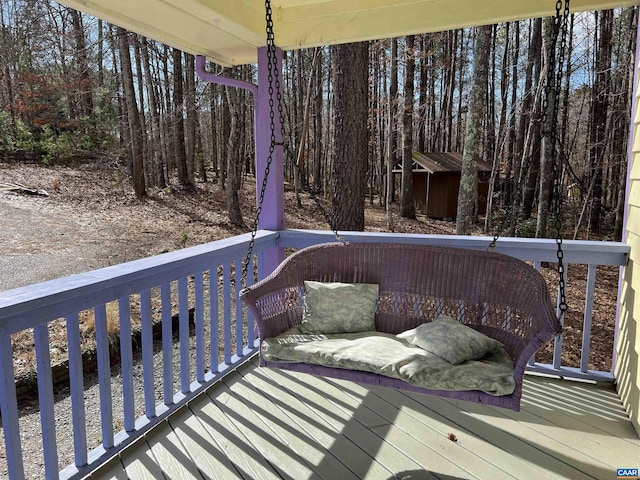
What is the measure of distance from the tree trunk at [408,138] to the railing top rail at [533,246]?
8739 mm

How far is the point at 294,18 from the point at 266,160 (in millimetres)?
948

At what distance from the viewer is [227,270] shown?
2.63 m

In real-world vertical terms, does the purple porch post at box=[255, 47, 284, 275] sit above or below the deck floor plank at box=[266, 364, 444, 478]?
above

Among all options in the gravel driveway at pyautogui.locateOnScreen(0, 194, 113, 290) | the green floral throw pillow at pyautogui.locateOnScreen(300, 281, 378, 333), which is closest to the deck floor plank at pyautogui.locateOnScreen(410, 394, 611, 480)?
the green floral throw pillow at pyautogui.locateOnScreen(300, 281, 378, 333)

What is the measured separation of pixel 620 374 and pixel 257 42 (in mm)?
2944

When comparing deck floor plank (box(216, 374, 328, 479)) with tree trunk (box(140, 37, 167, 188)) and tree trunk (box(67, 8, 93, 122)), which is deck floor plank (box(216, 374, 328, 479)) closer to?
tree trunk (box(67, 8, 93, 122))

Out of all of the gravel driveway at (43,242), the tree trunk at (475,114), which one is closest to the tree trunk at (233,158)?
the gravel driveway at (43,242)

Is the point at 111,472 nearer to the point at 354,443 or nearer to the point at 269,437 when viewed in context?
the point at 269,437

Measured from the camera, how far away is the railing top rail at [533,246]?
245 cm

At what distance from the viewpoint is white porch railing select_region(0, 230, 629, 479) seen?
4.81 ft

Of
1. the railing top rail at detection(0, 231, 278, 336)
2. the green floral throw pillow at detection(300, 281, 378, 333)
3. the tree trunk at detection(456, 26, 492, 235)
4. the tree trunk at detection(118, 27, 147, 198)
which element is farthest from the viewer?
the tree trunk at detection(118, 27, 147, 198)

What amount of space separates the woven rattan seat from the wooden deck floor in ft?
1.15

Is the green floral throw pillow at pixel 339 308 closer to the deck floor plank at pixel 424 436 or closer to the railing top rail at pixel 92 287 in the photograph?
the deck floor plank at pixel 424 436

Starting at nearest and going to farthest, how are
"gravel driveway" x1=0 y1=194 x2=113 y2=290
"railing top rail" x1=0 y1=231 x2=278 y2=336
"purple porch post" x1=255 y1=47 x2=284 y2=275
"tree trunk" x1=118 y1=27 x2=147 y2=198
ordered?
1. "railing top rail" x1=0 y1=231 x2=278 y2=336
2. "purple porch post" x1=255 y1=47 x2=284 y2=275
3. "gravel driveway" x1=0 y1=194 x2=113 y2=290
4. "tree trunk" x1=118 y1=27 x2=147 y2=198
